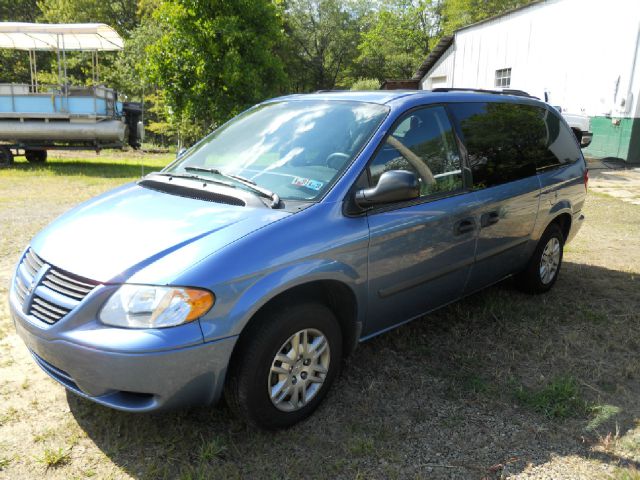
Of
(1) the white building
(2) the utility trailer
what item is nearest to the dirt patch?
(1) the white building

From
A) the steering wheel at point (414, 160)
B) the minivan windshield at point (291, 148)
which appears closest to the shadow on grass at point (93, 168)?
the minivan windshield at point (291, 148)

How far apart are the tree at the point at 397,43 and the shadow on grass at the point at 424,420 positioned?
43093 mm

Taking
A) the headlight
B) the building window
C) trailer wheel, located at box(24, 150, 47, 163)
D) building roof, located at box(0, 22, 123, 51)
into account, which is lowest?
trailer wheel, located at box(24, 150, 47, 163)

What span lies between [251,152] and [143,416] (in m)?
1.74

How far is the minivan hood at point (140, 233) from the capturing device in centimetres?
249

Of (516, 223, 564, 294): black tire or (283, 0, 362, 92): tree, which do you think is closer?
(516, 223, 564, 294): black tire

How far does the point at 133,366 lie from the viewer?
7.64 ft

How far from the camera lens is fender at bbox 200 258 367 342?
2.42 m

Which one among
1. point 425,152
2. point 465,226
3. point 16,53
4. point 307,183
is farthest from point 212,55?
point 16,53

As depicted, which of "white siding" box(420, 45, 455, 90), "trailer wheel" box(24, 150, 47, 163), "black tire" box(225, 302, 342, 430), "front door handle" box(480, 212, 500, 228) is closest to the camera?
"black tire" box(225, 302, 342, 430)

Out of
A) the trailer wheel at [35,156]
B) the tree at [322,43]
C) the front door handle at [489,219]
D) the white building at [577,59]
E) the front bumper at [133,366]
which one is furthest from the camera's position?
the tree at [322,43]

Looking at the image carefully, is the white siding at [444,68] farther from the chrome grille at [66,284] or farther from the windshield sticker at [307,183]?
the chrome grille at [66,284]

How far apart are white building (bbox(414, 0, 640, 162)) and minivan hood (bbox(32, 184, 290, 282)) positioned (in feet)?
50.5

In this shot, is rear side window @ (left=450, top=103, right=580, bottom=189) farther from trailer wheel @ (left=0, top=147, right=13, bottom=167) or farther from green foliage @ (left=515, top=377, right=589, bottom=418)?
trailer wheel @ (left=0, top=147, right=13, bottom=167)
